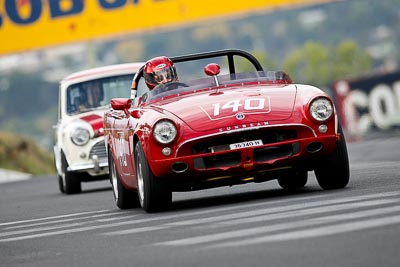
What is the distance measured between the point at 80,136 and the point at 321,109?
338 inches

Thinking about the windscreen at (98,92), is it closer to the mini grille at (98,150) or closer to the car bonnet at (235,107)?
the mini grille at (98,150)

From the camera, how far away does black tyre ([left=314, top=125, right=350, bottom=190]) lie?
1265cm

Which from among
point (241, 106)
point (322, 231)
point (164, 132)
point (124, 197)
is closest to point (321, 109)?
point (241, 106)

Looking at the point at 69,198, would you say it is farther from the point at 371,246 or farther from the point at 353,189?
the point at 371,246

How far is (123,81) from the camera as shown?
69.6 ft

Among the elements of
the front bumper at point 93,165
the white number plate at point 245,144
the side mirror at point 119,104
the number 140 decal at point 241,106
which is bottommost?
the front bumper at point 93,165

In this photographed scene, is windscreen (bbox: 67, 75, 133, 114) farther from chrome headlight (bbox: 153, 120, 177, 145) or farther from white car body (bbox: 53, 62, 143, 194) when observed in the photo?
chrome headlight (bbox: 153, 120, 177, 145)

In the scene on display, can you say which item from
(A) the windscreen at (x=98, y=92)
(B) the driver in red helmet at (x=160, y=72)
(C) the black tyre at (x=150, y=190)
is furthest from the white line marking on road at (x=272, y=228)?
(A) the windscreen at (x=98, y=92)

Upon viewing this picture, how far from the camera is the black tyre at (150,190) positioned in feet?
40.9

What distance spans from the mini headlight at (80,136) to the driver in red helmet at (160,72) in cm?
661

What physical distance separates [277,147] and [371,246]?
4.33m

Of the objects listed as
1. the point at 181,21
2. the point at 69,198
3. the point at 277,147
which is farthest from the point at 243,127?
the point at 181,21

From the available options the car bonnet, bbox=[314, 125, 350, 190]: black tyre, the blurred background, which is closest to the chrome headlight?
the car bonnet

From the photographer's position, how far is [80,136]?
20672 mm
